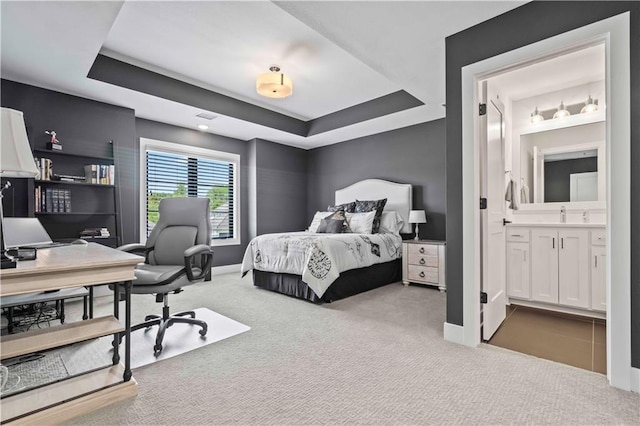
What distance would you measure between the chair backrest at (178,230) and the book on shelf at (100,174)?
1407 mm

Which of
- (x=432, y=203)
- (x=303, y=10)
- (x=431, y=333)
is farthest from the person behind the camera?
(x=432, y=203)

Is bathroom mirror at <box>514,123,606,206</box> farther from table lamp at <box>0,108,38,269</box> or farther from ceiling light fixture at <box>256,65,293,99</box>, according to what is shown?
table lamp at <box>0,108,38,269</box>

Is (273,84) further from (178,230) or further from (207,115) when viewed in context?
(178,230)

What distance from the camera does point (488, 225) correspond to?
2.43 metres

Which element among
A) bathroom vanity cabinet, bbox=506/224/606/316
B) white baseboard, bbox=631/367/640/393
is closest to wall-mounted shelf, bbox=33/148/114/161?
bathroom vanity cabinet, bbox=506/224/606/316

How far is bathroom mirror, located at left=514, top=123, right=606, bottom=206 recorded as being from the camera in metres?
3.36

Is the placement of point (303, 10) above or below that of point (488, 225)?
above

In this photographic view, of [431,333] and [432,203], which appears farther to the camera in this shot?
[432,203]

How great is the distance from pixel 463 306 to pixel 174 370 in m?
2.06

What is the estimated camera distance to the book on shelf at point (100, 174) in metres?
3.71

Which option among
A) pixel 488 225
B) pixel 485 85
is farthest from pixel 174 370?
pixel 485 85

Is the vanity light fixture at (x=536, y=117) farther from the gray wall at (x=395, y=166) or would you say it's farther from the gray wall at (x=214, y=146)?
the gray wall at (x=214, y=146)

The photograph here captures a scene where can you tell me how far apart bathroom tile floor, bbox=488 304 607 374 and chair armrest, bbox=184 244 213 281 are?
2318 mm

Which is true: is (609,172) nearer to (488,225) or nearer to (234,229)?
(488,225)
